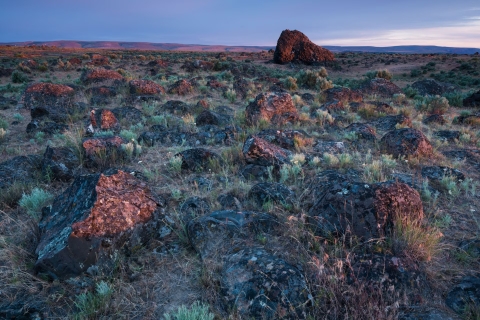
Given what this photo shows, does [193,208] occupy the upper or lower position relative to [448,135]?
lower

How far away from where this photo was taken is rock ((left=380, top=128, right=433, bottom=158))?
19.5 feet

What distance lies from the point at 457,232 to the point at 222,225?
9.14 feet

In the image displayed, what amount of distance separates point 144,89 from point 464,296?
11.9m

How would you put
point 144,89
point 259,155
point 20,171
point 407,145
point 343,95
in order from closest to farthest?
point 20,171 < point 259,155 < point 407,145 < point 343,95 < point 144,89

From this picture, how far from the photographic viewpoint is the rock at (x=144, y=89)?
12.1m

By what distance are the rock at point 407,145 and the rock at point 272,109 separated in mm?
2972

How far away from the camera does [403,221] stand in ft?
10.3

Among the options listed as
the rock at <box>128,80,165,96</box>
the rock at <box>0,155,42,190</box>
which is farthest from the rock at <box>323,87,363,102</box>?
the rock at <box>0,155,42,190</box>

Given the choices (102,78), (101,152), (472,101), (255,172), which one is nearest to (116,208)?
(255,172)

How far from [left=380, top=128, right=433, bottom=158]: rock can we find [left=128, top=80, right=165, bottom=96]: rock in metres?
8.94

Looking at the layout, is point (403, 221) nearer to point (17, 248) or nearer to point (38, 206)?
point (17, 248)

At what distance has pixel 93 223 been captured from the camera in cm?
306

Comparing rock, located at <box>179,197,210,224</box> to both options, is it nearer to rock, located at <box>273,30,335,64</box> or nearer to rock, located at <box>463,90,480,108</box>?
rock, located at <box>463,90,480,108</box>

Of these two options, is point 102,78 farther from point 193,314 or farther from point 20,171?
point 193,314
